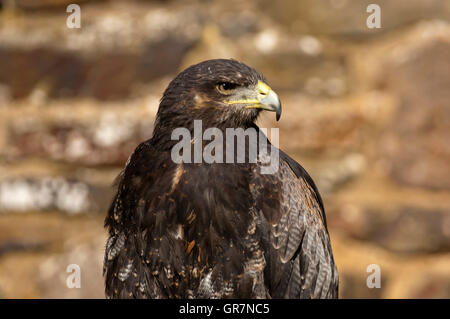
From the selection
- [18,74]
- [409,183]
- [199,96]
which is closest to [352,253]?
[409,183]

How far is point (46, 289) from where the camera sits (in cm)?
262

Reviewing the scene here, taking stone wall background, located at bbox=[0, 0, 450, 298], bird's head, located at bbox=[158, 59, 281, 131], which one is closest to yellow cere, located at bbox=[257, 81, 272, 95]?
bird's head, located at bbox=[158, 59, 281, 131]

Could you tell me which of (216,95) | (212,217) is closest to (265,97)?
(216,95)

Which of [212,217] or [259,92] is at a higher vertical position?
[259,92]

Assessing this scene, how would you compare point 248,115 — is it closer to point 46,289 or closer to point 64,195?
point 64,195

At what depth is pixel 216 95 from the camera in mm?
1531

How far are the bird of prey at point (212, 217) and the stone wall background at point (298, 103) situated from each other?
975mm

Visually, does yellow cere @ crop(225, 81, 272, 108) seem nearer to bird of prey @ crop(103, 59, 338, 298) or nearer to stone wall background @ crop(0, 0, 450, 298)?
bird of prey @ crop(103, 59, 338, 298)

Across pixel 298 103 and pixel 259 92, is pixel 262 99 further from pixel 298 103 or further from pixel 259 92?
pixel 298 103

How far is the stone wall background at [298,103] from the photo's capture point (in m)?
2.49

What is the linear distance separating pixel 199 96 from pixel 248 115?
0.48ft

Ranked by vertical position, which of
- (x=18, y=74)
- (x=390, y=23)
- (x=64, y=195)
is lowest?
(x=64, y=195)

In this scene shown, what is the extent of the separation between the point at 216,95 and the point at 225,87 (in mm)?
32

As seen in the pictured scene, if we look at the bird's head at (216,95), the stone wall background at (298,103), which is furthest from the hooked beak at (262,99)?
the stone wall background at (298,103)
